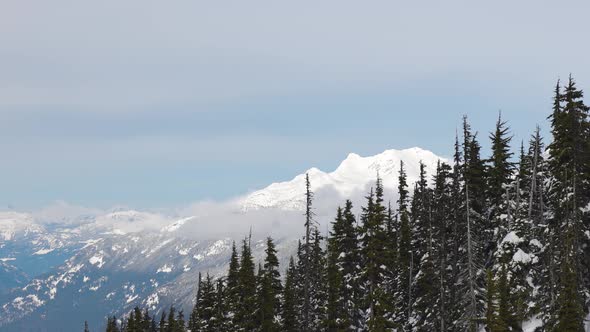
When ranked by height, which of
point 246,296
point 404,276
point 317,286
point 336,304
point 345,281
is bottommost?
point 336,304

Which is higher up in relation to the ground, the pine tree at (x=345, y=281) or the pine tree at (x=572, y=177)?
the pine tree at (x=572, y=177)

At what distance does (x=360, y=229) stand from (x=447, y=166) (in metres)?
23.3

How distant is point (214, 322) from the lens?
79562 millimetres

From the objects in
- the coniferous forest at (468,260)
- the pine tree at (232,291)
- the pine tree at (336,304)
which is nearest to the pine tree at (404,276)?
the coniferous forest at (468,260)

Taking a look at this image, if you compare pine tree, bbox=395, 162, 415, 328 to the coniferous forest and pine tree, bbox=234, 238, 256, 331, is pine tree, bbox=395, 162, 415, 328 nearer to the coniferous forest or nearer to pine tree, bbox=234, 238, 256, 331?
the coniferous forest

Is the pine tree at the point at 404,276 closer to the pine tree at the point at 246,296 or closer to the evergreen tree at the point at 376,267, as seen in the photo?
the evergreen tree at the point at 376,267

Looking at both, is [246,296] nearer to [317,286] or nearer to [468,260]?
[317,286]

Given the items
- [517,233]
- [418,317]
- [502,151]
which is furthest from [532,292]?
[502,151]

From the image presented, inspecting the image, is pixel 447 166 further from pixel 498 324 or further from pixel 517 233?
pixel 498 324

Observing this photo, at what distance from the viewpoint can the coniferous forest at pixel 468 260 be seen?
50.0 m

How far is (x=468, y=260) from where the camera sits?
51.9m

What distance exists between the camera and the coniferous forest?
50000mm

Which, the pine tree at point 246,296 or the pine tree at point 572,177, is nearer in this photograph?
the pine tree at point 572,177

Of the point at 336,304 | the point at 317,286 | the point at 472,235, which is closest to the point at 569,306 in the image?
the point at 472,235
